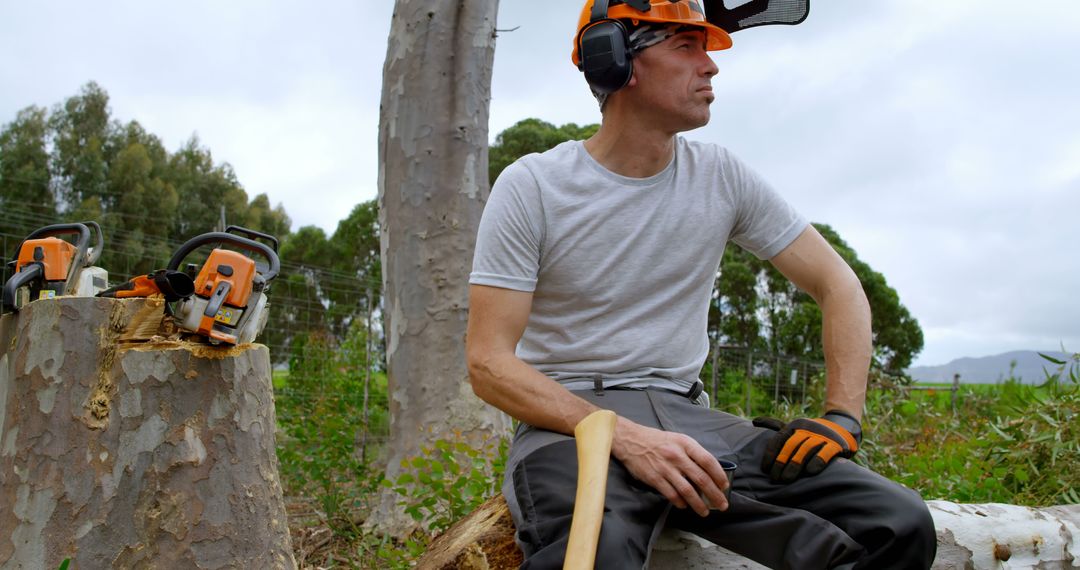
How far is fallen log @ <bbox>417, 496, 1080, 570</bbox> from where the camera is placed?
6.70ft

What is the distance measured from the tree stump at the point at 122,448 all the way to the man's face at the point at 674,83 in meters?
1.58

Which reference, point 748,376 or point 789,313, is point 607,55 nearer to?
point 748,376

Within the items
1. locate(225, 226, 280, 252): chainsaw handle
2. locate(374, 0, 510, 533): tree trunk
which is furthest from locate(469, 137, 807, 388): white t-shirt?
locate(374, 0, 510, 533): tree trunk

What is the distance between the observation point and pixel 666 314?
2254 mm

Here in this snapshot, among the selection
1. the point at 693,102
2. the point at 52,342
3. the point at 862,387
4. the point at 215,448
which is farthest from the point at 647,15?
the point at 52,342

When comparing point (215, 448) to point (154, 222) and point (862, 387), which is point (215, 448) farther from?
point (154, 222)

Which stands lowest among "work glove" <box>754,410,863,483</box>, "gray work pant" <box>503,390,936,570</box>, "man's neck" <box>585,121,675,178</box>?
"gray work pant" <box>503,390,936,570</box>

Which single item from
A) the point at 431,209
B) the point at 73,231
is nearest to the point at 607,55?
the point at 73,231

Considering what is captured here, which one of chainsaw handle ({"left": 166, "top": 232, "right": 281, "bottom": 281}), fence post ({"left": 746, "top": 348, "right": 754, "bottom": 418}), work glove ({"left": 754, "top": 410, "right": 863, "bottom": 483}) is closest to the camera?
work glove ({"left": 754, "top": 410, "right": 863, "bottom": 483})

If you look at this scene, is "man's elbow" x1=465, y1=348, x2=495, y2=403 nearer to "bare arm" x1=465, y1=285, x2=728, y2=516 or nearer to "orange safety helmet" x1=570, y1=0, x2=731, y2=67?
"bare arm" x1=465, y1=285, x2=728, y2=516

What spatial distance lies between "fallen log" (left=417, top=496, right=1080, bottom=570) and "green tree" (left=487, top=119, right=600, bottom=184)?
15211mm

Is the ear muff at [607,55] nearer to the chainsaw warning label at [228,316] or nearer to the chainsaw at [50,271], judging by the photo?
the chainsaw warning label at [228,316]

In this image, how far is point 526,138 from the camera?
17750 millimetres

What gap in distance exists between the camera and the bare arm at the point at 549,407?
1.80 metres
